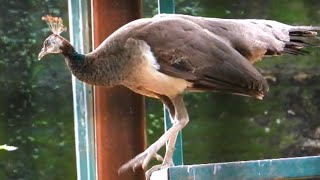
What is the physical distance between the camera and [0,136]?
243cm

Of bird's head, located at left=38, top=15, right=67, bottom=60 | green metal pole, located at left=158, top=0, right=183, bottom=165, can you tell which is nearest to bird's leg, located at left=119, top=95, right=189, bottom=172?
green metal pole, located at left=158, top=0, right=183, bottom=165

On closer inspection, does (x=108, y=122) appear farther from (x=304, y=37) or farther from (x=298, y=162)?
(x=298, y=162)

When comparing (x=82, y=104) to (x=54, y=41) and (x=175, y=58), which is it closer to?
(x=54, y=41)

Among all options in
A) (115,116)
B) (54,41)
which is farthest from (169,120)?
(54,41)

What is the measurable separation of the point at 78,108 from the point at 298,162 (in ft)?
2.77

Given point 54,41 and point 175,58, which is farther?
point 54,41

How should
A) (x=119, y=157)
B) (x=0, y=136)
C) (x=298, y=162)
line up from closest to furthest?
(x=298, y=162)
(x=119, y=157)
(x=0, y=136)

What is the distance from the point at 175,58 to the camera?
2.04 meters

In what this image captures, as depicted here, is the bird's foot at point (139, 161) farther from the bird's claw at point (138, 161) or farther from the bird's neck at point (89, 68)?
the bird's neck at point (89, 68)

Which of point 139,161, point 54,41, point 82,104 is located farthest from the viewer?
point 82,104

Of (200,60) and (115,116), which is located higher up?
(200,60)

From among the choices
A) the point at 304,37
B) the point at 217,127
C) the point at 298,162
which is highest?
the point at 304,37

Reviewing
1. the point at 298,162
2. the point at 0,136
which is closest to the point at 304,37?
the point at 298,162

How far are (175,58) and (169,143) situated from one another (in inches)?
8.3
